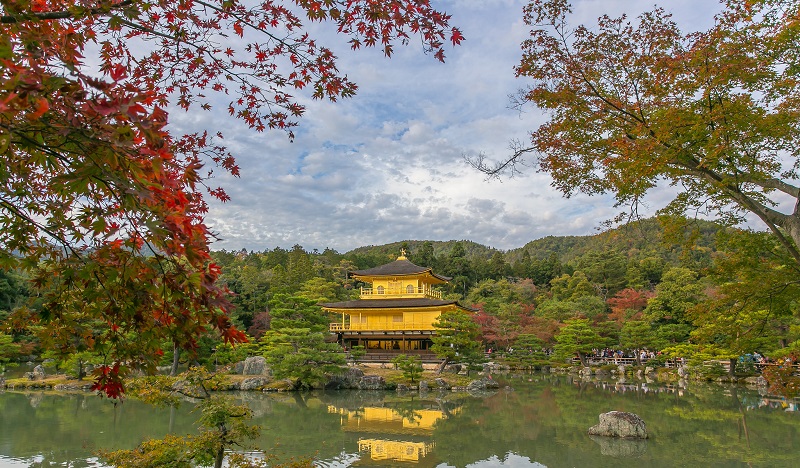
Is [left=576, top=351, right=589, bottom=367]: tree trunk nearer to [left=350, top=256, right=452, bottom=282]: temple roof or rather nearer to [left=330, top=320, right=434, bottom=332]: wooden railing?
[left=330, top=320, right=434, bottom=332]: wooden railing

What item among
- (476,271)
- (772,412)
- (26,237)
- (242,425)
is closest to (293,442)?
(242,425)

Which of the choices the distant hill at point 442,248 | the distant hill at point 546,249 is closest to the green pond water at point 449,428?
the distant hill at point 546,249

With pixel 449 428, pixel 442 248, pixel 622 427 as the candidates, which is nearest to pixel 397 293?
pixel 449 428

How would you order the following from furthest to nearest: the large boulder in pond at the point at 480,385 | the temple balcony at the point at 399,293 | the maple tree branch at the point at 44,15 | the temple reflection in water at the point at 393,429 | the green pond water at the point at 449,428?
1. the temple balcony at the point at 399,293
2. the large boulder in pond at the point at 480,385
3. the temple reflection in water at the point at 393,429
4. the green pond water at the point at 449,428
5. the maple tree branch at the point at 44,15

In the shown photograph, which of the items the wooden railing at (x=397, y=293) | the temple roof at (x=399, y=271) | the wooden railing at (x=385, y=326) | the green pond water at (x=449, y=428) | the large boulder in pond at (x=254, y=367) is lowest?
the green pond water at (x=449, y=428)

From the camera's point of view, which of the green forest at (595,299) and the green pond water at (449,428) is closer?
the green forest at (595,299)

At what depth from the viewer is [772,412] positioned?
11.3 m

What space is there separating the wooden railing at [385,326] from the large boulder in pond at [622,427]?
44.4ft

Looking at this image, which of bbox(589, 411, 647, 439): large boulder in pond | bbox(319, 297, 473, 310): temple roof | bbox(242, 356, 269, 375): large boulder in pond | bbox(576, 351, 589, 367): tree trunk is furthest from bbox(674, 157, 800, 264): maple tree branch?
bbox(576, 351, 589, 367): tree trunk

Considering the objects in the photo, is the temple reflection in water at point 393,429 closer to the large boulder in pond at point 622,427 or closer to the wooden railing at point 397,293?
the large boulder in pond at point 622,427

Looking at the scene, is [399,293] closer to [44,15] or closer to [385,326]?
[385,326]

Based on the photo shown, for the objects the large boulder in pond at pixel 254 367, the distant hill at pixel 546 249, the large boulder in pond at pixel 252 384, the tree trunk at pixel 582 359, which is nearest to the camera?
the large boulder in pond at pixel 252 384

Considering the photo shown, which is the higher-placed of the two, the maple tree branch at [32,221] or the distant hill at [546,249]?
the distant hill at [546,249]

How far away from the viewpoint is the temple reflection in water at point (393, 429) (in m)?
7.81
